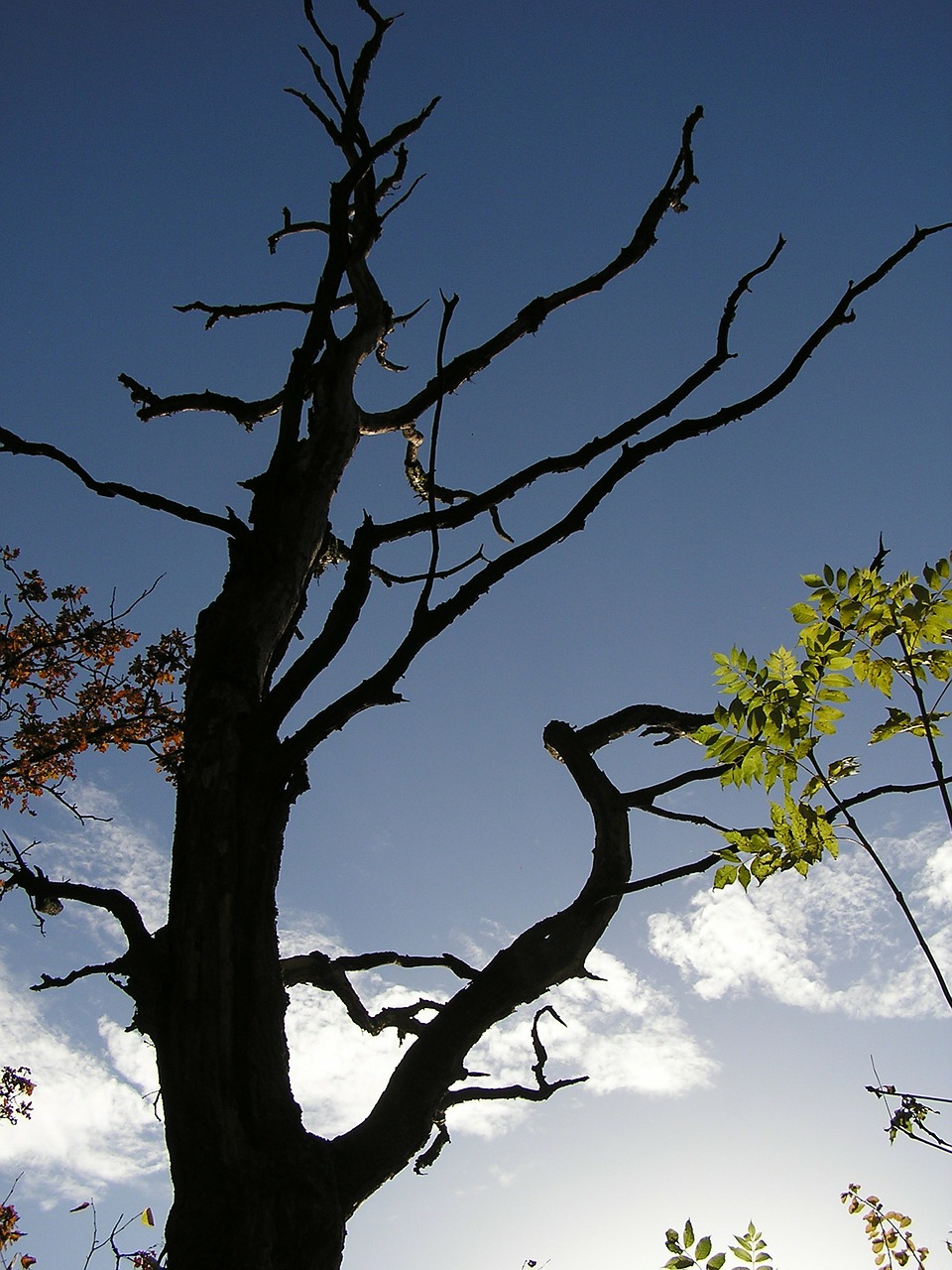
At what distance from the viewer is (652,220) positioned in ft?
16.1

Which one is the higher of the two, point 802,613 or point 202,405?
point 202,405

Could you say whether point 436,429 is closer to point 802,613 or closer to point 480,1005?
point 802,613

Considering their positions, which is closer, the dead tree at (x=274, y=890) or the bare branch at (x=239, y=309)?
the dead tree at (x=274, y=890)

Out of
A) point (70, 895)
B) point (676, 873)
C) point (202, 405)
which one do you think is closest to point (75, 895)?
point (70, 895)

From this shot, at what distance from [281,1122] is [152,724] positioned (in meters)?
4.58

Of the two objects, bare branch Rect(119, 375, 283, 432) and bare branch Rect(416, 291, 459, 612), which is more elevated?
bare branch Rect(119, 375, 283, 432)

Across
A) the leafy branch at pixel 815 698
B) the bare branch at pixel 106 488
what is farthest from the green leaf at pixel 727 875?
the bare branch at pixel 106 488

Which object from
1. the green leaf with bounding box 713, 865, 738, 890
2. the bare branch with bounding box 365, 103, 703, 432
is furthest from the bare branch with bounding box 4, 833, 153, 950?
the bare branch with bounding box 365, 103, 703, 432

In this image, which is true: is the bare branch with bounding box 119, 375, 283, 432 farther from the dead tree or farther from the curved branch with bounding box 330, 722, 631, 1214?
the curved branch with bounding box 330, 722, 631, 1214

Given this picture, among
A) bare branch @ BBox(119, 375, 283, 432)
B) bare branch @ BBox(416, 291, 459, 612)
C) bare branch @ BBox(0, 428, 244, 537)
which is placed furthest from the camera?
bare branch @ BBox(119, 375, 283, 432)

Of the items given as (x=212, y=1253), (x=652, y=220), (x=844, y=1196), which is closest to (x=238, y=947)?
(x=212, y=1253)

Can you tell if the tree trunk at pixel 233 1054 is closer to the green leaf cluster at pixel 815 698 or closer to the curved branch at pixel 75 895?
the curved branch at pixel 75 895

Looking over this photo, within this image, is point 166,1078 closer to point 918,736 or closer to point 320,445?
point 918,736

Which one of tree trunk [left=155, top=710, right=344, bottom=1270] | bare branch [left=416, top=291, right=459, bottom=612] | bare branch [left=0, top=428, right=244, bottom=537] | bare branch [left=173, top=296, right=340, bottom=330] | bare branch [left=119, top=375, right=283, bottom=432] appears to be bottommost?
tree trunk [left=155, top=710, right=344, bottom=1270]
